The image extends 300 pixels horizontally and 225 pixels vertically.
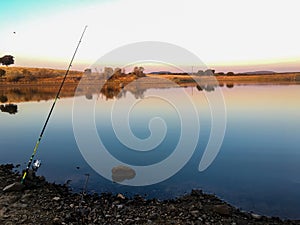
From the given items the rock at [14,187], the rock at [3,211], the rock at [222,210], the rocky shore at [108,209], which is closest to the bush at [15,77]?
the rocky shore at [108,209]

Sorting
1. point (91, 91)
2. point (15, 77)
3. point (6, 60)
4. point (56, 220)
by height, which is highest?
point (6, 60)

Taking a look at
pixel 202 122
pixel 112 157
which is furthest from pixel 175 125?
pixel 112 157

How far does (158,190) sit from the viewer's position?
875 centimetres

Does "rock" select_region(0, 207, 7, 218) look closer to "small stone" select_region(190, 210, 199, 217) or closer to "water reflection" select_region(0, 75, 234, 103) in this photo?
"small stone" select_region(190, 210, 199, 217)

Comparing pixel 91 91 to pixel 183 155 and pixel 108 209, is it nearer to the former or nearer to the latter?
pixel 183 155

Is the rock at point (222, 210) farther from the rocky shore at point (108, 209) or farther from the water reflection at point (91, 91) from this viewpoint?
the water reflection at point (91, 91)

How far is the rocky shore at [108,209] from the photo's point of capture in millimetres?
6375

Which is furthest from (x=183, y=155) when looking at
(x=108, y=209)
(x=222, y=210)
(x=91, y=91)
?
(x=91, y=91)

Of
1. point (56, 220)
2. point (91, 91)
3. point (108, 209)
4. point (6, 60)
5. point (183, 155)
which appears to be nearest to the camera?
point (56, 220)

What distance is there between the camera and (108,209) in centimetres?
704

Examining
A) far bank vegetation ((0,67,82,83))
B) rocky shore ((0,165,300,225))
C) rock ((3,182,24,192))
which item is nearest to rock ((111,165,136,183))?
rocky shore ((0,165,300,225))

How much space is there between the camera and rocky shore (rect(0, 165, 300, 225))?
638cm

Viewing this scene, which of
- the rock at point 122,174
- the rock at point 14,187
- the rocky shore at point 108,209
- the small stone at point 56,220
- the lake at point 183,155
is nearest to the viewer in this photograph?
the small stone at point 56,220

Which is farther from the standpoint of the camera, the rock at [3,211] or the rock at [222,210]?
the rock at [222,210]
